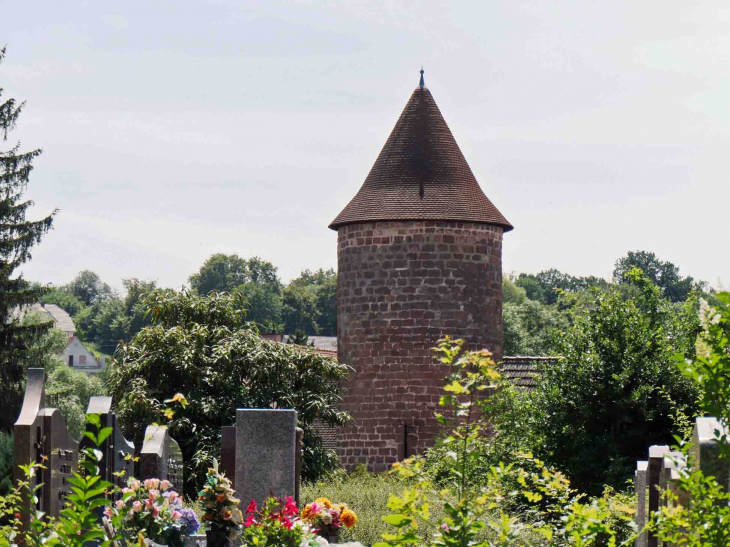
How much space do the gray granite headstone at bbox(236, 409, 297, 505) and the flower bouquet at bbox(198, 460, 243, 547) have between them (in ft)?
7.15

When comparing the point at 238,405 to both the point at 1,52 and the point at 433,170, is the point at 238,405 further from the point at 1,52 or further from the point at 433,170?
the point at 1,52

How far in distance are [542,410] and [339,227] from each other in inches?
334

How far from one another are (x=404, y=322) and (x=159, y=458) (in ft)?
41.5

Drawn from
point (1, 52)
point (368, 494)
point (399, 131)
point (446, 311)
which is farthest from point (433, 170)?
point (1, 52)

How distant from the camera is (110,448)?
443 inches

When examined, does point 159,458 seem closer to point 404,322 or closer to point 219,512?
point 219,512

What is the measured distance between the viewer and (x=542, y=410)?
19109 mm

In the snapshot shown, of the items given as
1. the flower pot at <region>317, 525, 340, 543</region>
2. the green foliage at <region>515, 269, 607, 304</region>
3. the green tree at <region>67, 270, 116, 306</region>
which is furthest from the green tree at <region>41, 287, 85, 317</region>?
the flower pot at <region>317, 525, 340, 543</region>

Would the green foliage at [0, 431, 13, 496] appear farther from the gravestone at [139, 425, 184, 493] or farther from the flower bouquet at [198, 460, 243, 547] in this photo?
the flower bouquet at [198, 460, 243, 547]

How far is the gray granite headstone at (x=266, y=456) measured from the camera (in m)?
13.0

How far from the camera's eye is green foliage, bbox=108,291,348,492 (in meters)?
20.6

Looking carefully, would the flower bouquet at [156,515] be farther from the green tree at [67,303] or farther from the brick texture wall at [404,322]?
the green tree at [67,303]

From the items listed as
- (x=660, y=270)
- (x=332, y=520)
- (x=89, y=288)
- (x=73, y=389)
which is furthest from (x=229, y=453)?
(x=89, y=288)

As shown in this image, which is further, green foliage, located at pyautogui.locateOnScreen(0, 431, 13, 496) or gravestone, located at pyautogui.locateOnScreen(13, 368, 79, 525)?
green foliage, located at pyautogui.locateOnScreen(0, 431, 13, 496)
